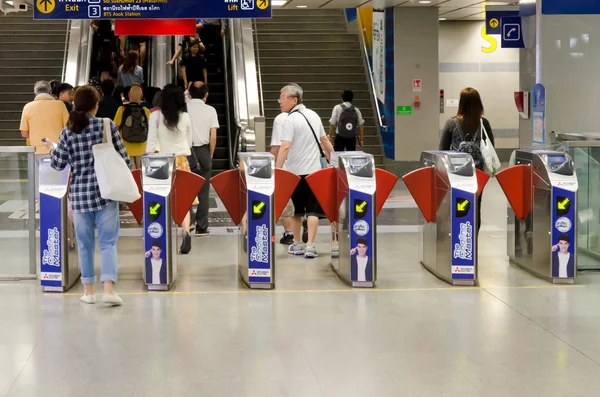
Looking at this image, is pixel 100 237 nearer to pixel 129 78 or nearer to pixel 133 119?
pixel 133 119

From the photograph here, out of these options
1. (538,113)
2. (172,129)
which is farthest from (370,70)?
(172,129)

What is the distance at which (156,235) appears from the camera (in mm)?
6930

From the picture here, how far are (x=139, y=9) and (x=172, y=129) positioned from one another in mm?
2260

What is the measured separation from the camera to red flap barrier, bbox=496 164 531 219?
752 cm

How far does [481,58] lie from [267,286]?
13305mm

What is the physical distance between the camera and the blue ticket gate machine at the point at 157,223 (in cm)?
693

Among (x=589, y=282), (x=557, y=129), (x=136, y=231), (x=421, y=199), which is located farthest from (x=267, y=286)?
(x=557, y=129)

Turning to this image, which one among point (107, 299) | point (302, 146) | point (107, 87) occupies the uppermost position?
point (107, 87)

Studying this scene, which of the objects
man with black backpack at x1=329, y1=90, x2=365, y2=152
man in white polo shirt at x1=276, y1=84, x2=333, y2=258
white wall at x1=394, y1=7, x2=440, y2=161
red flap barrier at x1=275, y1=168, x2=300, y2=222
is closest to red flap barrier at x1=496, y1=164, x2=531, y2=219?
man in white polo shirt at x1=276, y1=84, x2=333, y2=258

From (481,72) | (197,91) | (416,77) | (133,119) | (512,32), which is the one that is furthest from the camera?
(481,72)

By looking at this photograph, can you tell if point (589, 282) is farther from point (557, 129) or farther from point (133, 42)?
point (133, 42)

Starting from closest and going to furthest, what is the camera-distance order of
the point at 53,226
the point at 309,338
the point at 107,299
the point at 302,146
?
1. the point at 309,338
2. the point at 107,299
3. the point at 53,226
4. the point at 302,146

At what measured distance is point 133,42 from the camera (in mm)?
18047

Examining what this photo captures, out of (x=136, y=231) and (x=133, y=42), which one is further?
(x=133, y=42)
